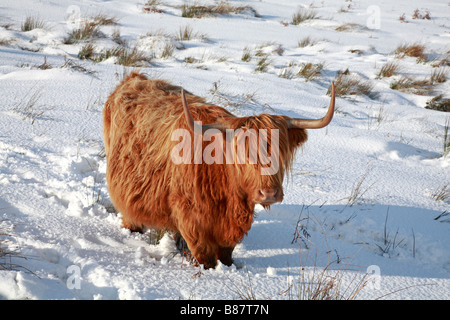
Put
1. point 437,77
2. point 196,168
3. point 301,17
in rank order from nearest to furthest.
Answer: point 196,168, point 437,77, point 301,17

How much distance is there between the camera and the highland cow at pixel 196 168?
204 cm

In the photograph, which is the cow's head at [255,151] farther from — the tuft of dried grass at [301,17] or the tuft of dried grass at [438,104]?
the tuft of dried grass at [301,17]

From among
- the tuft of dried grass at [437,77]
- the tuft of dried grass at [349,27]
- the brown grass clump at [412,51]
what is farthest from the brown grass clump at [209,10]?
the tuft of dried grass at [437,77]

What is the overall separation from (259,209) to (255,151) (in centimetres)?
109

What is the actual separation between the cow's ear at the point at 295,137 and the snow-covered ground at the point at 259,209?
68 centimetres

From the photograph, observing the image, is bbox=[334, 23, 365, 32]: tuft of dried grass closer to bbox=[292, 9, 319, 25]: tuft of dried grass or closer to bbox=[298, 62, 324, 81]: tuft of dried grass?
bbox=[292, 9, 319, 25]: tuft of dried grass

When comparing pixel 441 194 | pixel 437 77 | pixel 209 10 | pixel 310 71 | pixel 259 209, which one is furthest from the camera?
pixel 209 10

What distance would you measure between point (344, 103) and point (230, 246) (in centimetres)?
379

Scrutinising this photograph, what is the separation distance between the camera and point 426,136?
466 centimetres

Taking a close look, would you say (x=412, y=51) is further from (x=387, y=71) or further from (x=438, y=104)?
(x=438, y=104)

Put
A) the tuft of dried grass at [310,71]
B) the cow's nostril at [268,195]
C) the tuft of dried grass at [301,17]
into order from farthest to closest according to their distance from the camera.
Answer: the tuft of dried grass at [301,17] → the tuft of dried grass at [310,71] → the cow's nostril at [268,195]

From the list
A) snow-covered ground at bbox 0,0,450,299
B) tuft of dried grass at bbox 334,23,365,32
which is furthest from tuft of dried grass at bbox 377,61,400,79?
tuft of dried grass at bbox 334,23,365,32

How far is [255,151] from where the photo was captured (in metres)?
2.01

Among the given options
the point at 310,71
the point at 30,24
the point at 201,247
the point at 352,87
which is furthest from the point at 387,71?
the point at 30,24
